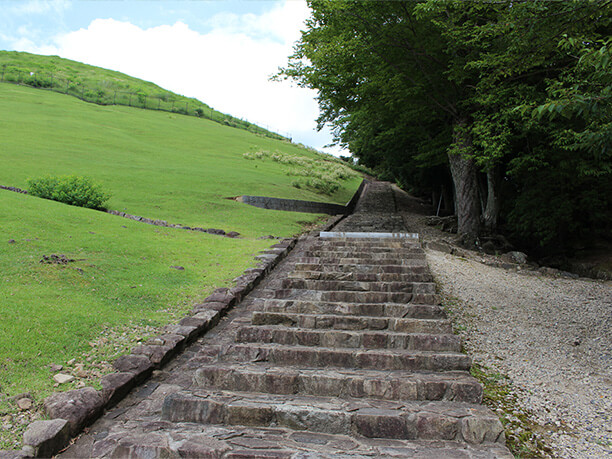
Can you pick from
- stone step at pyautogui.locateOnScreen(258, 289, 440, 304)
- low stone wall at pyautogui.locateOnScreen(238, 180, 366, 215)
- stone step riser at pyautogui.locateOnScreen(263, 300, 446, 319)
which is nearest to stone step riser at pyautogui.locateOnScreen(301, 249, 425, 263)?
stone step at pyautogui.locateOnScreen(258, 289, 440, 304)

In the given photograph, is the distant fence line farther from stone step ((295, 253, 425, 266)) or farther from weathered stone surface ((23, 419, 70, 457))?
weathered stone surface ((23, 419, 70, 457))

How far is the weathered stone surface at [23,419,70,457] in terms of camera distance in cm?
296

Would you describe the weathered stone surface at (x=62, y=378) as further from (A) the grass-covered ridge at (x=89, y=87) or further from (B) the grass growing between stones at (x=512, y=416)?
(A) the grass-covered ridge at (x=89, y=87)

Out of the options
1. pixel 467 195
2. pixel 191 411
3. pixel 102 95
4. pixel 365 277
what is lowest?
pixel 191 411

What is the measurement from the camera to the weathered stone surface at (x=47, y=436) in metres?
2.96

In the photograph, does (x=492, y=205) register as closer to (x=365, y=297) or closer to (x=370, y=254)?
(x=370, y=254)

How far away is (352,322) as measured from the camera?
5.20 m

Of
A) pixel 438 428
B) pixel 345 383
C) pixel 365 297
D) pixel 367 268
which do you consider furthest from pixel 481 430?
pixel 367 268

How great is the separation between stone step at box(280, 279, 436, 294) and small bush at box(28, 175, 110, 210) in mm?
9000

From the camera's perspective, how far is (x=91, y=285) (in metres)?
6.12

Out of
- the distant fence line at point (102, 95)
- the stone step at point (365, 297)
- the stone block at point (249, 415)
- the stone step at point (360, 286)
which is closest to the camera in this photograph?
the stone block at point (249, 415)

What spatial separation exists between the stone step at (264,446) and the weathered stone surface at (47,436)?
4.7 inches

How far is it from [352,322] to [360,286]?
1.48 metres

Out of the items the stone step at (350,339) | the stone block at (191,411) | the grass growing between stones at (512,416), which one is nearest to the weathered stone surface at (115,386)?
the stone block at (191,411)
